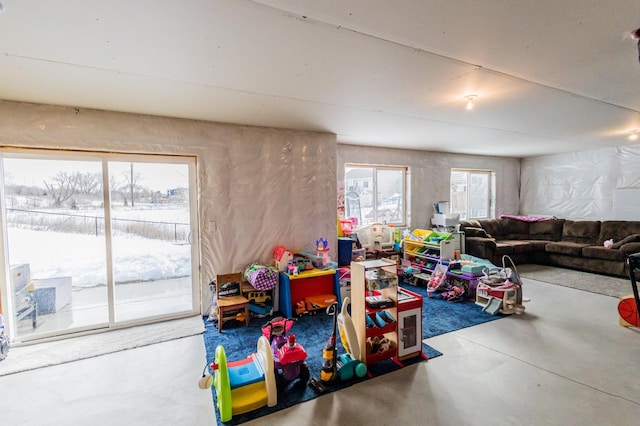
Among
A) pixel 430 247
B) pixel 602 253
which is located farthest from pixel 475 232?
pixel 602 253

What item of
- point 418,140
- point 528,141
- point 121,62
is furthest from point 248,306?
point 528,141

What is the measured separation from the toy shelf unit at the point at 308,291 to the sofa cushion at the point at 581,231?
514 cm

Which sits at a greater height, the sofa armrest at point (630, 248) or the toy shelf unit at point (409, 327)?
the sofa armrest at point (630, 248)

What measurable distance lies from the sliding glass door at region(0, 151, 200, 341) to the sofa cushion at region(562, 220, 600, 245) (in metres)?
6.94

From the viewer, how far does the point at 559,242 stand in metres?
5.93

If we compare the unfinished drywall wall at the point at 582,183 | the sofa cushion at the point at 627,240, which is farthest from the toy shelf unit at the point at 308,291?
the unfinished drywall wall at the point at 582,183

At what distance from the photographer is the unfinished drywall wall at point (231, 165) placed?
9.70 feet

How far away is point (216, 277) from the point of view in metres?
3.50

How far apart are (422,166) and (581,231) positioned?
10.9 ft

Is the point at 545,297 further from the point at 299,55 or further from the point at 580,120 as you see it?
the point at 299,55

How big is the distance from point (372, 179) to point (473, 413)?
160 inches

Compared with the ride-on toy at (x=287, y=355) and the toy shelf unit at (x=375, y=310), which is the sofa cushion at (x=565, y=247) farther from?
the ride-on toy at (x=287, y=355)

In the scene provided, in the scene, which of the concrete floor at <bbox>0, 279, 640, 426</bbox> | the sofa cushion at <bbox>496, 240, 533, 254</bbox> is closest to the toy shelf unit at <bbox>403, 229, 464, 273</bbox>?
the sofa cushion at <bbox>496, 240, 533, 254</bbox>

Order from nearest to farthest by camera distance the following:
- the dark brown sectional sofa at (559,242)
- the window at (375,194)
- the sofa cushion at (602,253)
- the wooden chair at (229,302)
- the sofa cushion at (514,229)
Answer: the wooden chair at (229,302) < the sofa cushion at (602,253) < the dark brown sectional sofa at (559,242) < the window at (375,194) < the sofa cushion at (514,229)
